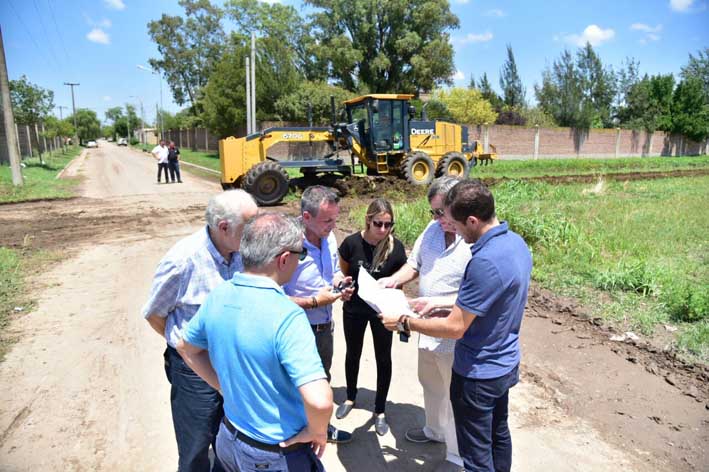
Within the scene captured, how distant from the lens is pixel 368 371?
4.41 meters

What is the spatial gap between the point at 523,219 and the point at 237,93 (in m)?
25.5

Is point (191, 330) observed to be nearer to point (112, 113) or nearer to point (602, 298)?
point (602, 298)

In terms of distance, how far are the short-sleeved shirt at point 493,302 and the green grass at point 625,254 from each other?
10.1 ft

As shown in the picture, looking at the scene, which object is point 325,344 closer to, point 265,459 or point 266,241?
point 265,459

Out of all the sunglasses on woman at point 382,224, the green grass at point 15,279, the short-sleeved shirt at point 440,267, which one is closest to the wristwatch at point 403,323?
the short-sleeved shirt at point 440,267

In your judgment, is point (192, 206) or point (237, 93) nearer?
point (192, 206)

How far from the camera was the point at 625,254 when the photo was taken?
7.31 meters

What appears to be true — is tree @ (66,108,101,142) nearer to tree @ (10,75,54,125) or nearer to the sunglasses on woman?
tree @ (10,75,54,125)

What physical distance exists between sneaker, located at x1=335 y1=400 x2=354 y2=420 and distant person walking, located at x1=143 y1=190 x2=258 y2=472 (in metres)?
1.34

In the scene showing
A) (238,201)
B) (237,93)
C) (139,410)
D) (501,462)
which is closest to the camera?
(238,201)

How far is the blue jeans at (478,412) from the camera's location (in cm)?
239

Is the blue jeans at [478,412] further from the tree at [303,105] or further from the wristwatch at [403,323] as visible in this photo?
the tree at [303,105]

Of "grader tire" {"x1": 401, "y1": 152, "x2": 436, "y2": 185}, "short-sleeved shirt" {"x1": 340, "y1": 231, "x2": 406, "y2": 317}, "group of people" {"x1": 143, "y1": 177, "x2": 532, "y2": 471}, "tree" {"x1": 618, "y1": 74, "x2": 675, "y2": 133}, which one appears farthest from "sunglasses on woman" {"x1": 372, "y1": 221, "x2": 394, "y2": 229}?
"tree" {"x1": 618, "y1": 74, "x2": 675, "y2": 133}

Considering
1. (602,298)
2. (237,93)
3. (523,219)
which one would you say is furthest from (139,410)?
(237,93)
